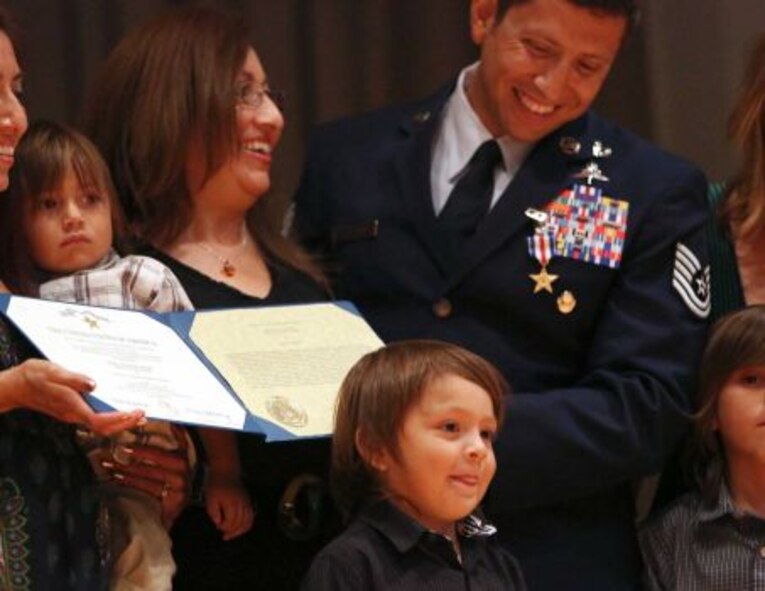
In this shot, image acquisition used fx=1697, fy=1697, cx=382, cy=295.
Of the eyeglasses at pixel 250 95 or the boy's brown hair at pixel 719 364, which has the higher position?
the eyeglasses at pixel 250 95

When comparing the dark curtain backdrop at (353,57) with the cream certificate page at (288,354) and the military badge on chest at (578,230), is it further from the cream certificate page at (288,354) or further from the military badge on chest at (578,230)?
the cream certificate page at (288,354)

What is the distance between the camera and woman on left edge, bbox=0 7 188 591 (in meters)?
2.30

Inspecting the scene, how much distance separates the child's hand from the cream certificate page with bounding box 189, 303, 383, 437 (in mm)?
279

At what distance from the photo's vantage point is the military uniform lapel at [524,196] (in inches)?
117

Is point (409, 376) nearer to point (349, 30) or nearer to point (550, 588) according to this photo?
point (550, 588)

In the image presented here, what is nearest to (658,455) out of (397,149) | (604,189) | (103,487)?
(604,189)

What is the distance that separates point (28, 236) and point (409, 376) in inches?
26.4

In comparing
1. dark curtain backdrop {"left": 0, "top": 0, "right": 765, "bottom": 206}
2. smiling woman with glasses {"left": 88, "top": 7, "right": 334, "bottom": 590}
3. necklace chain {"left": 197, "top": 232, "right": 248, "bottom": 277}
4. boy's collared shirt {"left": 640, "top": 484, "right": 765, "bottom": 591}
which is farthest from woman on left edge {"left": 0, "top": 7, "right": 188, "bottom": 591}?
dark curtain backdrop {"left": 0, "top": 0, "right": 765, "bottom": 206}

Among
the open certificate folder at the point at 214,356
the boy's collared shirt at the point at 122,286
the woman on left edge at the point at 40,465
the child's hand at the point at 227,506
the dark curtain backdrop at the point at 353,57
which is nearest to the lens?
the woman on left edge at the point at 40,465

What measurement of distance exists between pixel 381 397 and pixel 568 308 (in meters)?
0.49

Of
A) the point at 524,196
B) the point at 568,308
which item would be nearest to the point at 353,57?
the point at 524,196

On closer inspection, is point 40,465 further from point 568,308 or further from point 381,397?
point 568,308

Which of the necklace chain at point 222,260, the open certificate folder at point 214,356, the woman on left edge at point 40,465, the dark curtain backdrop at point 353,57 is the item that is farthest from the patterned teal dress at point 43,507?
the dark curtain backdrop at point 353,57

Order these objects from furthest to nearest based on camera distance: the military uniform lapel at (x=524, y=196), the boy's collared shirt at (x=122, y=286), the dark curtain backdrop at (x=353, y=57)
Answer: the dark curtain backdrop at (x=353, y=57) → the military uniform lapel at (x=524, y=196) → the boy's collared shirt at (x=122, y=286)
